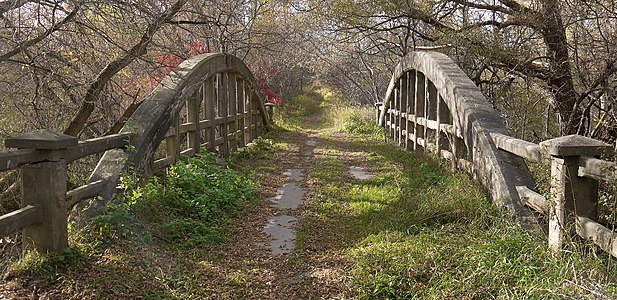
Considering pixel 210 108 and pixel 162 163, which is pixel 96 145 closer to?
pixel 162 163

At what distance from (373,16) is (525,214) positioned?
7.10 meters

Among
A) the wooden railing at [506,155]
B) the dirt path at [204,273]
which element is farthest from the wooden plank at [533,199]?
the dirt path at [204,273]

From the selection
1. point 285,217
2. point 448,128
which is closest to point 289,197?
point 285,217

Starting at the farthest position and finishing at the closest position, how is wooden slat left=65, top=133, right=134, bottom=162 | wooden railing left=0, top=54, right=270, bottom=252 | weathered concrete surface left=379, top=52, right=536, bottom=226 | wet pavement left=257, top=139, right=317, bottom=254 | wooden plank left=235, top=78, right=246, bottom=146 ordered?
wooden plank left=235, top=78, right=246, bottom=146
wet pavement left=257, top=139, right=317, bottom=254
weathered concrete surface left=379, top=52, right=536, bottom=226
wooden slat left=65, top=133, right=134, bottom=162
wooden railing left=0, top=54, right=270, bottom=252

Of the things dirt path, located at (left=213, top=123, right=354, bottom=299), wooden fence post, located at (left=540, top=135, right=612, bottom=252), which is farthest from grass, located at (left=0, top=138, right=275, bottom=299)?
wooden fence post, located at (left=540, top=135, right=612, bottom=252)

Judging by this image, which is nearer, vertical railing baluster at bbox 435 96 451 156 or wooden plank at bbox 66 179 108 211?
wooden plank at bbox 66 179 108 211

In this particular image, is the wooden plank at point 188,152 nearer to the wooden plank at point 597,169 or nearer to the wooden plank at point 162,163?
the wooden plank at point 162,163

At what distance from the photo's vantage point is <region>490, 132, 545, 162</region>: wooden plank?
476 centimetres

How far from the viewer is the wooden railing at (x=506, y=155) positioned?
4.00 meters

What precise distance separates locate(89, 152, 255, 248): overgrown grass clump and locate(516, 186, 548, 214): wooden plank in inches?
117

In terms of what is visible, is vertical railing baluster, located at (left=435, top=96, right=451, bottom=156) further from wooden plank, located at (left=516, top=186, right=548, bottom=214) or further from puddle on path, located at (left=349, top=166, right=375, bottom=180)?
wooden plank, located at (left=516, top=186, right=548, bottom=214)

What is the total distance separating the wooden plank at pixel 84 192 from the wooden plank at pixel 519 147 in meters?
3.90

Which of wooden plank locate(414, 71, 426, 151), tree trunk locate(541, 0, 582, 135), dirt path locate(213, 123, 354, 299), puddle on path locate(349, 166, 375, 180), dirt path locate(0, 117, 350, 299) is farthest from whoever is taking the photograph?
wooden plank locate(414, 71, 426, 151)

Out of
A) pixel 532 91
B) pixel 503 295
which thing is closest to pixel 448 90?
pixel 532 91
